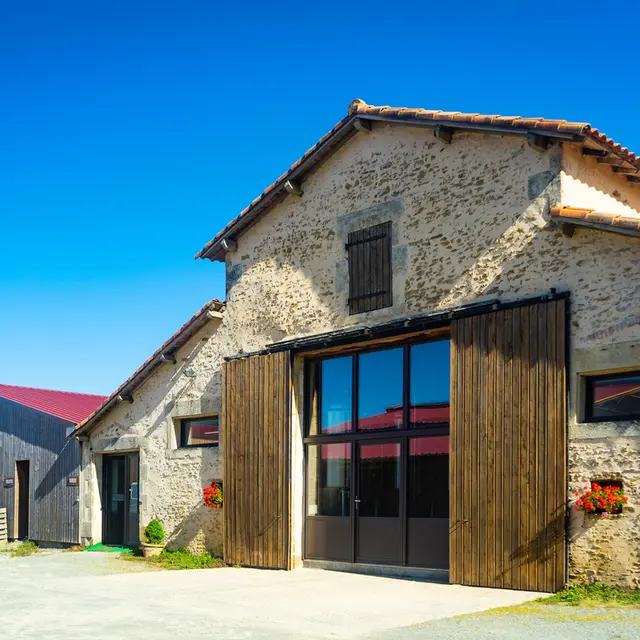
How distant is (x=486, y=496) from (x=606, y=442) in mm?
1670

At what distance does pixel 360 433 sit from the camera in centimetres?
1256

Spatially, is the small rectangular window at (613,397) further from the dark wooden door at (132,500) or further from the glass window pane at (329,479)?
the dark wooden door at (132,500)

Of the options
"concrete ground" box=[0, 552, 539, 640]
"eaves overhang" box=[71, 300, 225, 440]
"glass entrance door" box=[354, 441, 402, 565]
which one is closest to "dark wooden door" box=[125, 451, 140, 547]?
"eaves overhang" box=[71, 300, 225, 440]

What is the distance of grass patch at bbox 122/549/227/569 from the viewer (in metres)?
13.8

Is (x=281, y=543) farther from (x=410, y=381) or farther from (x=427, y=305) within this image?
(x=427, y=305)

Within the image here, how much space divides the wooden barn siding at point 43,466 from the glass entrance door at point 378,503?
759 cm

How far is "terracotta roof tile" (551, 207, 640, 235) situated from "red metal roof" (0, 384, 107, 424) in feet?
38.5

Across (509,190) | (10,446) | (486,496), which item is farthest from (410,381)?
(10,446)

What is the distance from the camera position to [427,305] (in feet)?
38.3

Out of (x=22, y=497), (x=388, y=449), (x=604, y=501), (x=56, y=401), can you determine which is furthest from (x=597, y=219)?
(x=56, y=401)

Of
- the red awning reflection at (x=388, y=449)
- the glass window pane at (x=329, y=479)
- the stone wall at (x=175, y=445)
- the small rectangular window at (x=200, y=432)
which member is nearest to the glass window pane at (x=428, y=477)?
the red awning reflection at (x=388, y=449)

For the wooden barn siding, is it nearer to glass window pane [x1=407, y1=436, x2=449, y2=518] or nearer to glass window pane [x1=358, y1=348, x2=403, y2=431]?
glass window pane [x1=358, y1=348, x2=403, y2=431]

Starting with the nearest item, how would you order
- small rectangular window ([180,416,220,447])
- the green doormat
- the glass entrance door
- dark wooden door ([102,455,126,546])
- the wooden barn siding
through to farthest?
the glass entrance door < small rectangular window ([180,416,220,447]) < the green doormat < dark wooden door ([102,455,126,546]) < the wooden barn siding

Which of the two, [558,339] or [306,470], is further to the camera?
[306,470]
